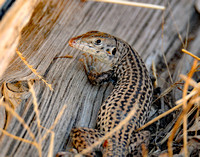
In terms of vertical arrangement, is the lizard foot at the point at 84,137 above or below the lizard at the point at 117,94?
below

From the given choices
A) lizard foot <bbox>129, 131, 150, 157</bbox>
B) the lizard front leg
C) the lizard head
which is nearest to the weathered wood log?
the lizard front leg

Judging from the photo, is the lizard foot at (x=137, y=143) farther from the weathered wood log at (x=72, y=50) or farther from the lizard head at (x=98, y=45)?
the lizard head at (x=98, y=45)

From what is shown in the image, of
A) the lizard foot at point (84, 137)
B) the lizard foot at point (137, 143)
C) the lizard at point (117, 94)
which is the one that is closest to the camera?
the lizard foot at point (84, 137)

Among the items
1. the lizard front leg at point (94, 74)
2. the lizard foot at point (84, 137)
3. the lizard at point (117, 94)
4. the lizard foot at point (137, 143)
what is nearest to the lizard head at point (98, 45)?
the lizard at point (117, 94)

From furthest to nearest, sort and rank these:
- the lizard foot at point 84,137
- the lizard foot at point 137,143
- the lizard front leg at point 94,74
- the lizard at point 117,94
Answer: the lizard front leg at point 94,74
the lizard foot at point 137,143
the lizard at point 117,94
the lizard foot at point 84,137

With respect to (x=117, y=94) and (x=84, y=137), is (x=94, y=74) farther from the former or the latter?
(x=84, y=137)

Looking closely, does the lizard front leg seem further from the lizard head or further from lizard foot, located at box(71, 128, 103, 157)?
lizard foot, located at box(71, 128, 103, 157)
